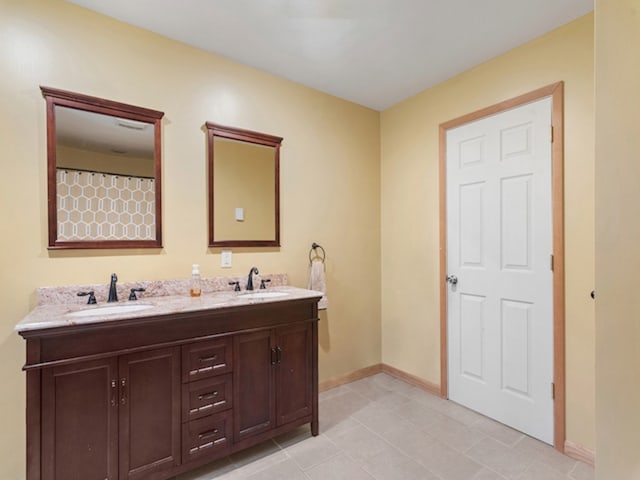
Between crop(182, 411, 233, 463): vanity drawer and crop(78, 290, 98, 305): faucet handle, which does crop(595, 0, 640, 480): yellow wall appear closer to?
crop(182, 411, 233, 463): vanity drawer

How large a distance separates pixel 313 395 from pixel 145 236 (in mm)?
1484

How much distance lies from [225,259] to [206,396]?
0.92 meters

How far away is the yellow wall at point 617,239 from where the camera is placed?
0.82m

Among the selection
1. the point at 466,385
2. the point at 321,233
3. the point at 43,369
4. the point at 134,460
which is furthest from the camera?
the point at 321,233

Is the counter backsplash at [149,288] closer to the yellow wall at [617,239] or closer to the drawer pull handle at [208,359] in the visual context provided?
the drawer pull handle at [208,359]

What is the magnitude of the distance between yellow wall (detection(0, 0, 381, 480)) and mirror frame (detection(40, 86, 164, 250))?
0.04 meters

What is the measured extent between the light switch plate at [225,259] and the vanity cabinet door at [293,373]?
65cm

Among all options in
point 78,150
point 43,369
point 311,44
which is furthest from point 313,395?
point 311,44

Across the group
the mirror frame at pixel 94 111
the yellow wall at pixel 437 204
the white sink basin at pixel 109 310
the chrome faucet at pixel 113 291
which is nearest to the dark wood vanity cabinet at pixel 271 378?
the white sink basin at pixel 109 310

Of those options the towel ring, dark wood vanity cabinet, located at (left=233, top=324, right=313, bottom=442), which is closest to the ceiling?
the towel ring

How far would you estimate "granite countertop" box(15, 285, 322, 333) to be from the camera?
53.9 inches

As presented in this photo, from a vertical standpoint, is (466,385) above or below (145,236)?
below

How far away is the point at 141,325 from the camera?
1.56 metres

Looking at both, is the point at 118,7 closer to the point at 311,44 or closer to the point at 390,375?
the point at 311,44
